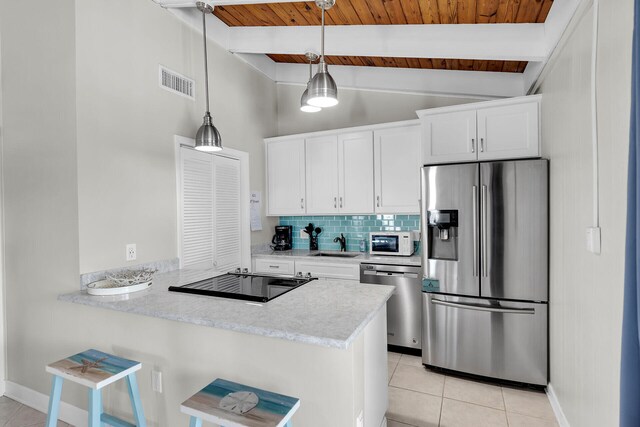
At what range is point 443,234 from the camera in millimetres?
2869

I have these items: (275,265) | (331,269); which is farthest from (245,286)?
(275,265)

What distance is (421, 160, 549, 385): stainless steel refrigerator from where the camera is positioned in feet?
8.54

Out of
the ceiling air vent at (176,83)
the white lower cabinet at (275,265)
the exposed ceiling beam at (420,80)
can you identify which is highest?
the exposed ceiling beam at (420,80)

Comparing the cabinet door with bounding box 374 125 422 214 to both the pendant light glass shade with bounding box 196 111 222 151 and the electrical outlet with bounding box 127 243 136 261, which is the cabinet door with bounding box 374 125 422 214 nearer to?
the pendant light glass shade with bounding box 196 111 222 151

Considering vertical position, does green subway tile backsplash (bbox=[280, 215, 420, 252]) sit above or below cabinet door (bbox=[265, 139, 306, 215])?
below

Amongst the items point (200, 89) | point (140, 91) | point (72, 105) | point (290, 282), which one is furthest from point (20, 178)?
point (290, 282)

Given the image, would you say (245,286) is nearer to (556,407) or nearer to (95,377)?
(95,377)

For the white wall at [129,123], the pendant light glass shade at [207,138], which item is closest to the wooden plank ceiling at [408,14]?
the white wall at [129,123]

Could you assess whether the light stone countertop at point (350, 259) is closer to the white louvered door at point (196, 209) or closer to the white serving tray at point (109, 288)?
the white louvered door at point (196, 209)

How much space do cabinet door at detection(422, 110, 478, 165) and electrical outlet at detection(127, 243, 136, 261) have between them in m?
2.62

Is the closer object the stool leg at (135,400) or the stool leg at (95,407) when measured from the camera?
the stool leg at (95,407)

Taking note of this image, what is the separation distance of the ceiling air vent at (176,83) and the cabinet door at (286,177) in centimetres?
134

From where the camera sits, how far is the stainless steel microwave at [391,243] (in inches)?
139

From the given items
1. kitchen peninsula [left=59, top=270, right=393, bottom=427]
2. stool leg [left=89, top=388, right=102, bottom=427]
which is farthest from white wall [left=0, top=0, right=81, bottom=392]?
stool leg [left=89, top=388, right=102, bottom=427]
